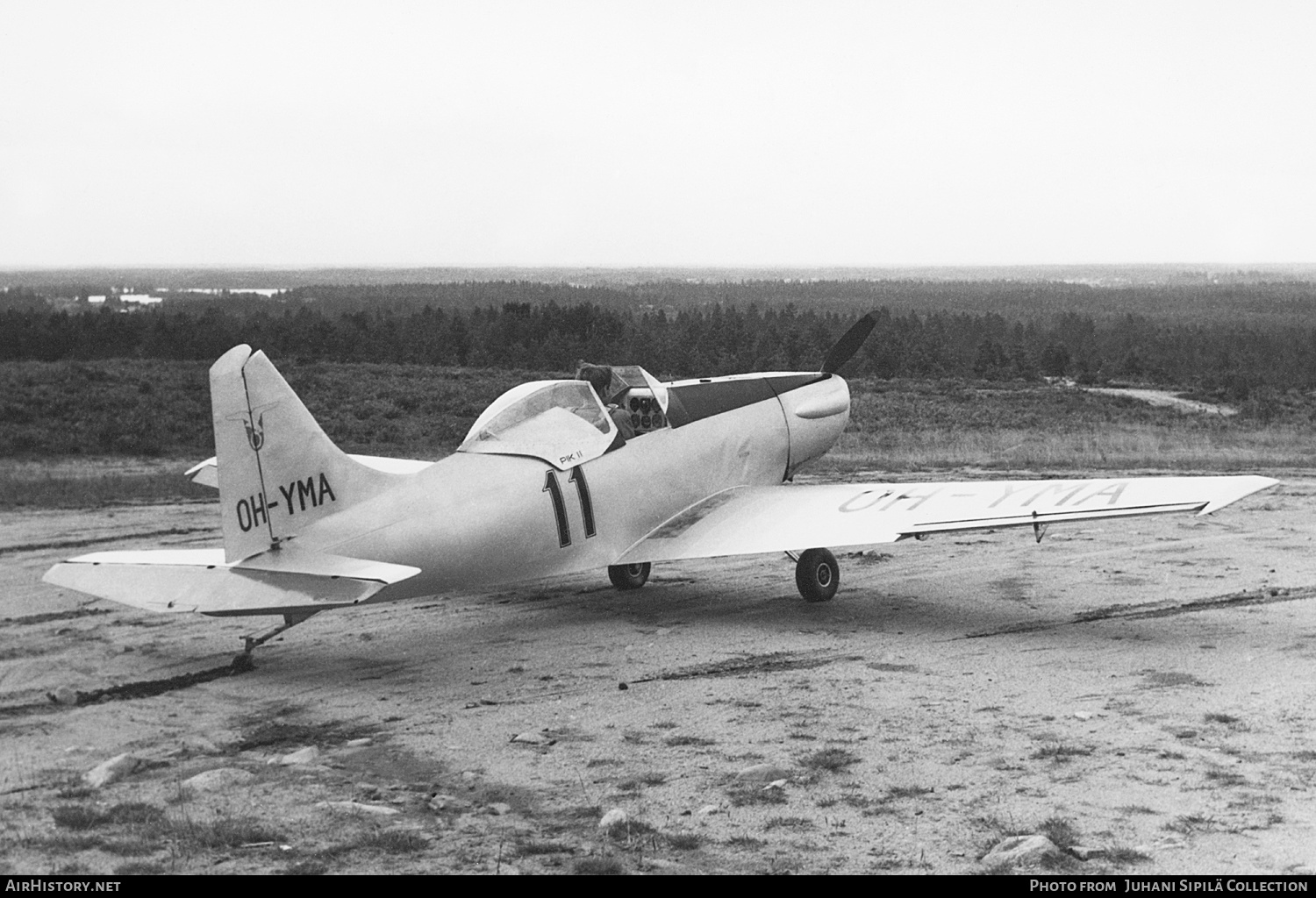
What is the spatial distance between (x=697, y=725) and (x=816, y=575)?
404 cm

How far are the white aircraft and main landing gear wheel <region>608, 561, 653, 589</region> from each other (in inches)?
0.5

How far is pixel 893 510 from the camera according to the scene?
39.3 ft

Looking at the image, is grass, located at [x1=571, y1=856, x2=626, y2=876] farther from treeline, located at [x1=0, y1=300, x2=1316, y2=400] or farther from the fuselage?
treeline, located at [x1=0, y1=300, x2=1316, y2=400]

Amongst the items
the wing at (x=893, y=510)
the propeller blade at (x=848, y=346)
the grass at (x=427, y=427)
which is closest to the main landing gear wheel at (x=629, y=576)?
the wing at (x=893, y=510)

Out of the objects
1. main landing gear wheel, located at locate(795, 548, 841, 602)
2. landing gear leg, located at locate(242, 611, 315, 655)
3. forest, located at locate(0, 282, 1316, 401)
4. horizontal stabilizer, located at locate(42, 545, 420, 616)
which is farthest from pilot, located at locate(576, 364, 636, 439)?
forest, located at locate(0, 282, 1316, 401)

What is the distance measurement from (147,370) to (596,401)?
2645cm

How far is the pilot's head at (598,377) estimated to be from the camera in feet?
40.9

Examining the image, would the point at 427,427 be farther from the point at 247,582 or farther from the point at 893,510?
the point at 247,582

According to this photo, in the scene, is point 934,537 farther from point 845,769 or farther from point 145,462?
point 145,462

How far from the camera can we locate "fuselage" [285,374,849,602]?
10141 mm

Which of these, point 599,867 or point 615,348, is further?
point 615,348

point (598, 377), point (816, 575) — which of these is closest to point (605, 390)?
point (598, 377)

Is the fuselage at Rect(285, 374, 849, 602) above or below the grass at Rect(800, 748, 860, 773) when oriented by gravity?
above
